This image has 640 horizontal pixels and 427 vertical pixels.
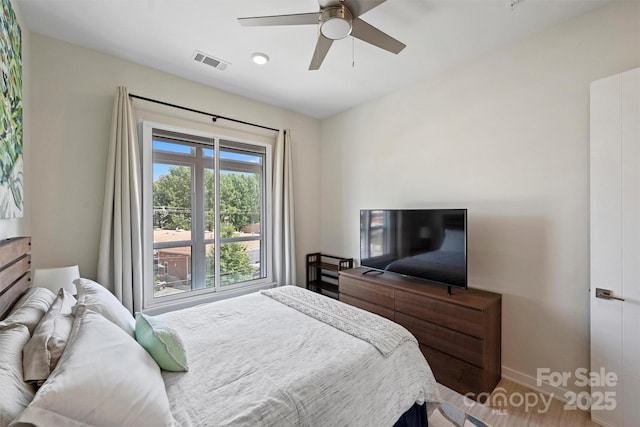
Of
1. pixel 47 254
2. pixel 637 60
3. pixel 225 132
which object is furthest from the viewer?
pixel 225 132

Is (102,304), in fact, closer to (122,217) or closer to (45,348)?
(45,348)

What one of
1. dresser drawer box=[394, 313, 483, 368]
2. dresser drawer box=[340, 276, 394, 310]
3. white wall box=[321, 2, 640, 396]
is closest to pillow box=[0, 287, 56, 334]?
dresser drawer box=[340, 276, 394, 310]

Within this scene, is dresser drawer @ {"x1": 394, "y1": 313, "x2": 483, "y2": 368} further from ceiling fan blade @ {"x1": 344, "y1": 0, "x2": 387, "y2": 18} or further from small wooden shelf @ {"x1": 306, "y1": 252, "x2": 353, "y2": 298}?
ceiling fan blade @ {"x1": 344, "y1": 0, "x2": 387, "y2": 18}

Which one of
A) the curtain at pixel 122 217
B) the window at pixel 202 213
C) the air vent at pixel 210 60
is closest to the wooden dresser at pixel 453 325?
the window at pixel 202 213

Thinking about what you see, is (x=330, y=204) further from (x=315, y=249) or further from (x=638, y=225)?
(x=638, y=225)

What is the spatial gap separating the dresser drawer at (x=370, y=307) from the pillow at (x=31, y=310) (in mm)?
2347

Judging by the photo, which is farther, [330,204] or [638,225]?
[330,204]

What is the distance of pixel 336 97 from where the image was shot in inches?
129

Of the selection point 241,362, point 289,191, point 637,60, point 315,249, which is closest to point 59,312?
point 241,362

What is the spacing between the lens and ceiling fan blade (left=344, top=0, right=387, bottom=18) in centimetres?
146

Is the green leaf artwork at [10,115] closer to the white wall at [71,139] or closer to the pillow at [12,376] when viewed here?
the white wall at [71,139]

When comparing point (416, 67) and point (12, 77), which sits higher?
point (416, 67)

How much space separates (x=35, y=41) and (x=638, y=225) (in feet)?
14.9

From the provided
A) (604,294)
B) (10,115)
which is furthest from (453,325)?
(10,115)
